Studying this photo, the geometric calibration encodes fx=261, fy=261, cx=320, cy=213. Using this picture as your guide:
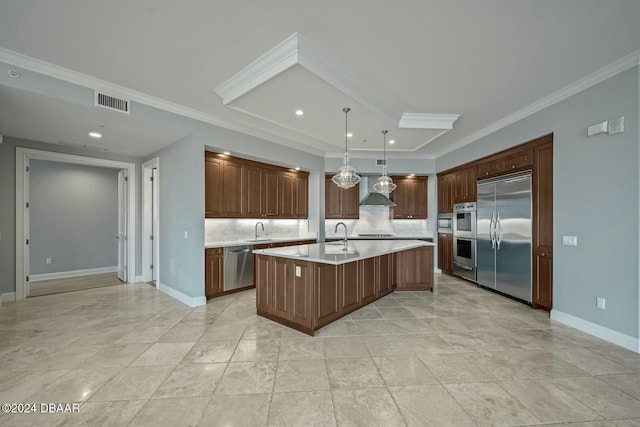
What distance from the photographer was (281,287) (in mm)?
3215

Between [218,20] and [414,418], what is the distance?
326 cm

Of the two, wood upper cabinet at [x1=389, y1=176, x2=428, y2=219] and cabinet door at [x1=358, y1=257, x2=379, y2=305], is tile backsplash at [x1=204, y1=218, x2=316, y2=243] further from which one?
cabinet door at [x1=358, y1=257, x2=379, y2=305]

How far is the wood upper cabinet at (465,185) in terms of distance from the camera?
16.7 feet

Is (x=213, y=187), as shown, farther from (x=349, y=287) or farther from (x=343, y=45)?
(x=343, y=45)

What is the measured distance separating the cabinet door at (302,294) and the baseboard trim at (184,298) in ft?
5.72

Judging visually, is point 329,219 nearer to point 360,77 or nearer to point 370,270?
point 370,270

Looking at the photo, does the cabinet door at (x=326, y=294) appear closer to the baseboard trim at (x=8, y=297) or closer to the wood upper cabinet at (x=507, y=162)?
the wood upper cabinet at (x=507, y=162)

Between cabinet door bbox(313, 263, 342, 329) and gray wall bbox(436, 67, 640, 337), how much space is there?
2.84 meters

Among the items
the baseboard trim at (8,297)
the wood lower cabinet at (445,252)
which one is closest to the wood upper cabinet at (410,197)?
the wood lower cabinet at (445,252)

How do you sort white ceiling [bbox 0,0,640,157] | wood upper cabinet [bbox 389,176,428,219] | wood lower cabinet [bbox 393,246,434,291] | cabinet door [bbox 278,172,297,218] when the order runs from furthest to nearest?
wood upper cabinet [bbox 389,176,428,219] < cabinet door [bbox 278,172,297,218] < wood lower cabinet [bbox 393,246,434,291] < white ceiling [bbox 0,0,640,157]

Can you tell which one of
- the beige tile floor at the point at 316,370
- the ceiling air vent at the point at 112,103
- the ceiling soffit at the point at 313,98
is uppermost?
the ceiling soffit at the point at 313,98

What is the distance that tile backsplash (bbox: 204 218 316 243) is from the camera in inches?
191

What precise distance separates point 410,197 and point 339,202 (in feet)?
5.93

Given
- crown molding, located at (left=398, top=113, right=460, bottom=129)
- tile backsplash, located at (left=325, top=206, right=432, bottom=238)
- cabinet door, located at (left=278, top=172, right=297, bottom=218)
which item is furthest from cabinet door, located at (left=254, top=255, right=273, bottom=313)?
tile backsplash, located at (left=325, top=206, right=432, bottom=238)
